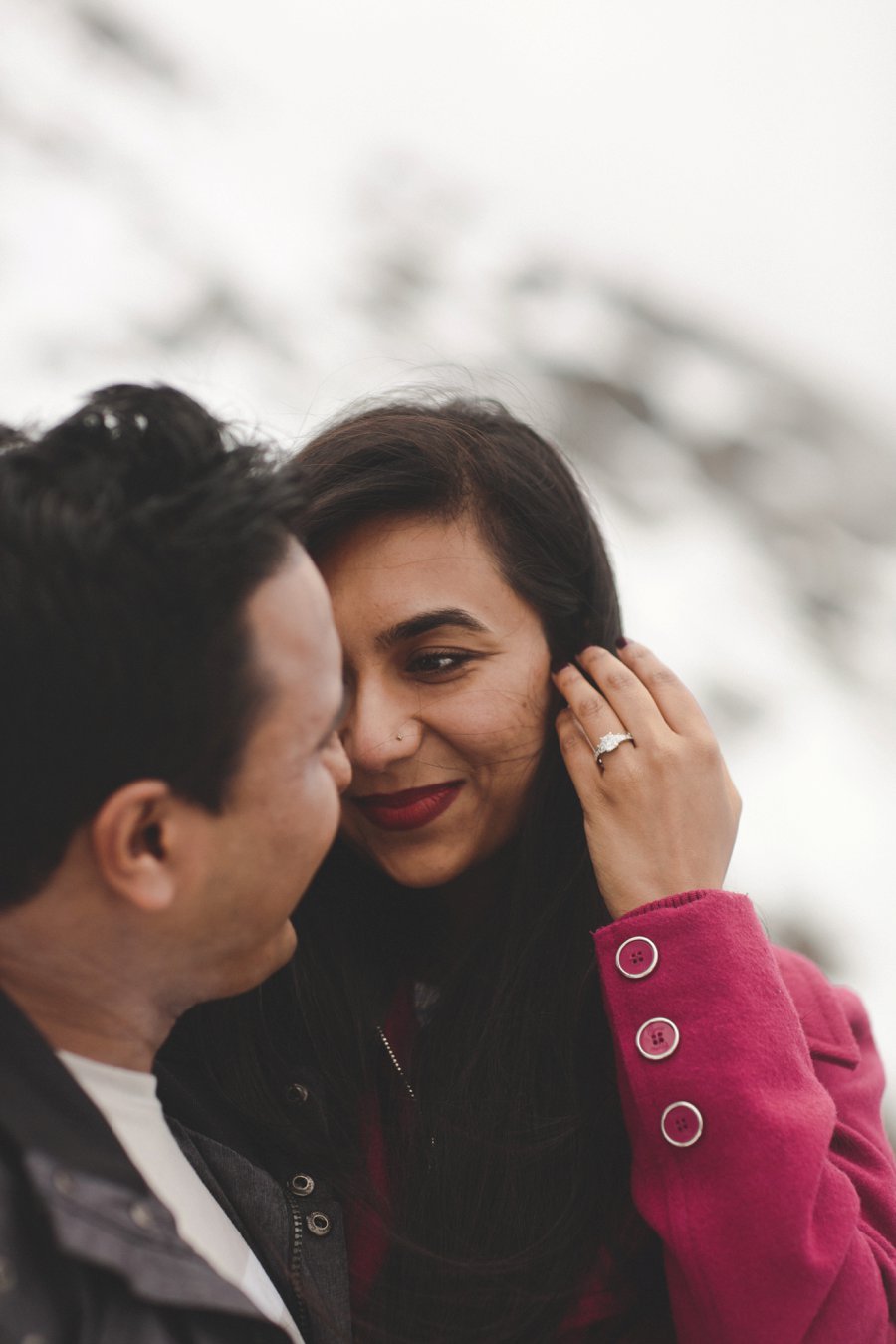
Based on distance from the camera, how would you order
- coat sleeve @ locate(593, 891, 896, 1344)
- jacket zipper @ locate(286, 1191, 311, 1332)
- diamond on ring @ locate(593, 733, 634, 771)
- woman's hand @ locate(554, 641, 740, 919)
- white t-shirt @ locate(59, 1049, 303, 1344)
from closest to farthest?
white t-shirt @ locate(59, 1049, 303, 1344)
coat sleeve @ locate(593, 891, 896, 1344)
jacket zipper @ locate(286, 1191, 311, 1332)
woman's hand @ locate(554, 641, 740, 919)
diamond on ring @ locate(593, 733, 634, 771)

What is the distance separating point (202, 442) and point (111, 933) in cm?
47

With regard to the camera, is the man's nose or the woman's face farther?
the woman's face

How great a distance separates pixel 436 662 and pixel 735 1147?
72 centimetres

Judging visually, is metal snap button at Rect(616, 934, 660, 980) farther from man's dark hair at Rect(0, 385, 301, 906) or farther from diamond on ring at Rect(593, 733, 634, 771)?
man's dark hair at Rect(0, 385, 301, 906)

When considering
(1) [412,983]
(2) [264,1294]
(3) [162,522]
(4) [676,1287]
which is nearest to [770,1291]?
(4) [676,1287]

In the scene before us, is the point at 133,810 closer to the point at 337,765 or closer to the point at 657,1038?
the point at 337,765

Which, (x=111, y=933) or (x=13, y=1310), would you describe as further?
(x=111, y=933)

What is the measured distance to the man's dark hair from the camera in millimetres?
1021

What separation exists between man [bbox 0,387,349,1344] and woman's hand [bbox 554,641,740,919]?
1.51 ft

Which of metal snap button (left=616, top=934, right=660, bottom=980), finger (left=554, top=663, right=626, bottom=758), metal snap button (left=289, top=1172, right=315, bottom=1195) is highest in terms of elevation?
finger (left=554, top=663, right=626, bottom=758)

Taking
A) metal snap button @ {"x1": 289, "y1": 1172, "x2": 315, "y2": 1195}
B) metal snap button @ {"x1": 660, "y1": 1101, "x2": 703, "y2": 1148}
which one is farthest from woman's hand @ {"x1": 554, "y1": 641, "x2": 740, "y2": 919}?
metal snap button @ {"x1": 289, "y1": 1172, "x2": 315, "y2": 1195}

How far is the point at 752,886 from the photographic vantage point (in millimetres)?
2857

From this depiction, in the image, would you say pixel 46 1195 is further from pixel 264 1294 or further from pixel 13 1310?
pixel 264 1294

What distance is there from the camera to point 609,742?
5.23 feet
